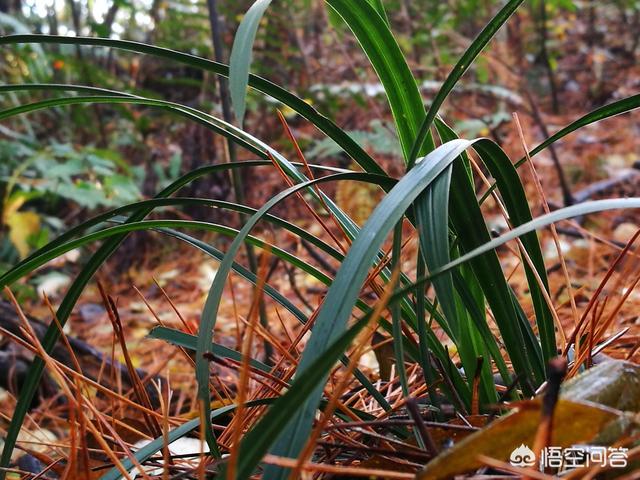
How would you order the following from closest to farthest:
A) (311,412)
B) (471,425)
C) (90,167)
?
(311,412) < (471,425) < (90,167)

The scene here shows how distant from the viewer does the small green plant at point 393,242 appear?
1.12 feet

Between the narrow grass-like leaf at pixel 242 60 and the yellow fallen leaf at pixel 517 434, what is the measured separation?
22 centimetres

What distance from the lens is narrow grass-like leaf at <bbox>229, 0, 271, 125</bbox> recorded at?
0.33 metres

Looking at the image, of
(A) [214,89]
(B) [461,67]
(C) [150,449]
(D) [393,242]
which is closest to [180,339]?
(C) [150,449]

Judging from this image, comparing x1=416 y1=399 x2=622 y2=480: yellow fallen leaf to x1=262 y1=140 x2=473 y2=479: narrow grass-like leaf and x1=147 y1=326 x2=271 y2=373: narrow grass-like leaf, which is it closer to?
x1=262 y1=140 x2=473 y2=479: narrow grass-like leaf

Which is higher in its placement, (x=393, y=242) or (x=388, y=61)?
(x=388, y=61)

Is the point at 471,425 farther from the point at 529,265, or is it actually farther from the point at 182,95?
the point at 182,95

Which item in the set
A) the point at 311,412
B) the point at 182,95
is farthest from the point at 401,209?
the point at 182,95

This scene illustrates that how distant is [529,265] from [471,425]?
16cm

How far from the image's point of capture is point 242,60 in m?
0.35

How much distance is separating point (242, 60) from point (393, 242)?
0.18m

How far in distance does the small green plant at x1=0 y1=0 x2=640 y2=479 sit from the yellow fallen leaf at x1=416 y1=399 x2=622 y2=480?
7 centimetres

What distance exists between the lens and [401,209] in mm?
369

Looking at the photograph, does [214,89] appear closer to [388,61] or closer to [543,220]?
[388,61]
